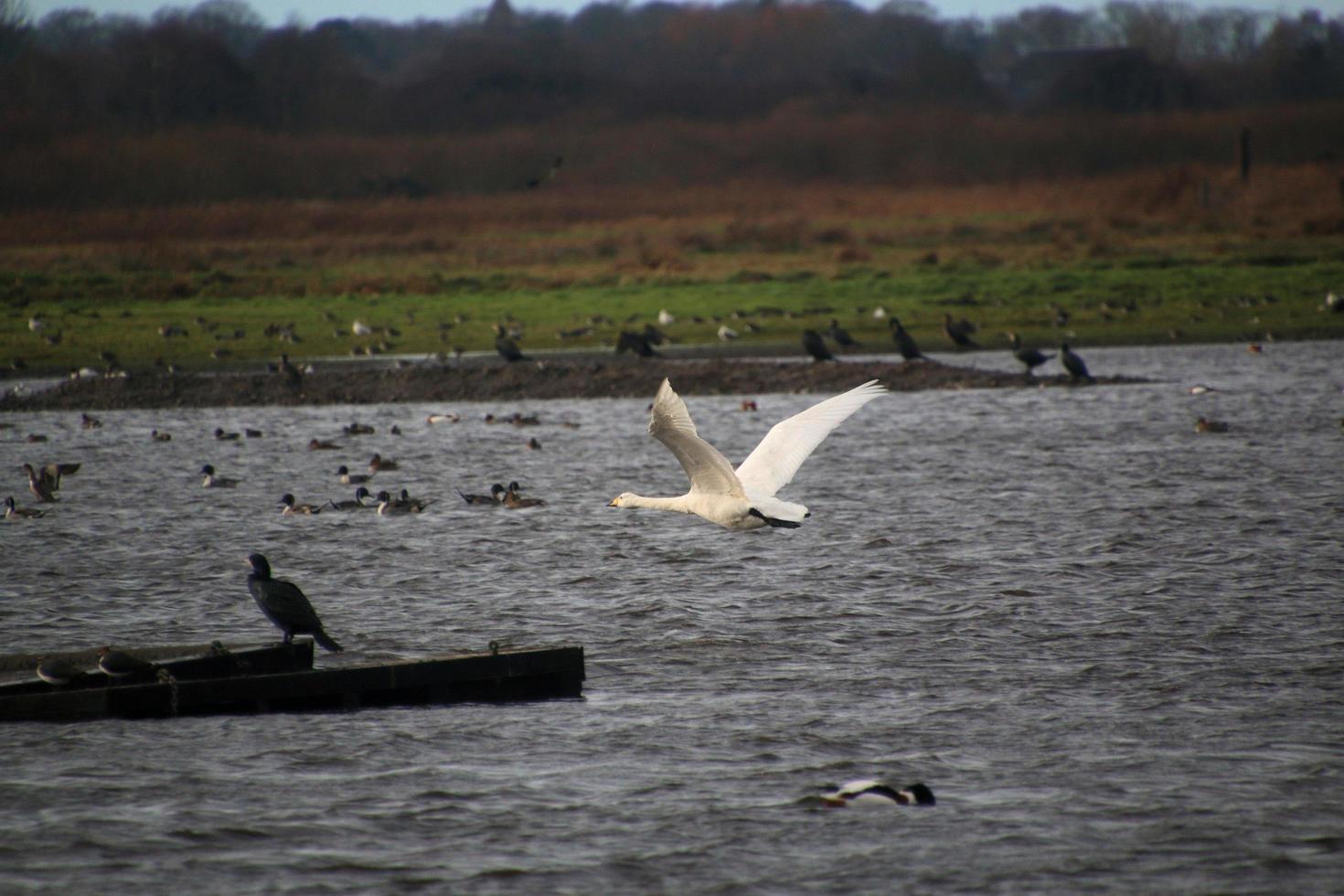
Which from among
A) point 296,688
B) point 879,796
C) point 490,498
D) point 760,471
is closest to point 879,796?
point 879,796

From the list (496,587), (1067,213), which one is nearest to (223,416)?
(496,587)

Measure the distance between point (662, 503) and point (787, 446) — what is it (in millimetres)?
1186

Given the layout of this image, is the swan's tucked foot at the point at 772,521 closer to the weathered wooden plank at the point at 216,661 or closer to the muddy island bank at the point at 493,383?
the weathered wooden plank at the point at 216,661

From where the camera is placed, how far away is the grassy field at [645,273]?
116ft

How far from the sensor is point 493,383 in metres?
30.2

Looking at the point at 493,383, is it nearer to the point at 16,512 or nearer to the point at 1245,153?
the point at 16,512

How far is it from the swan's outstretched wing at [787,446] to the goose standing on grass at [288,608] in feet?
11.0

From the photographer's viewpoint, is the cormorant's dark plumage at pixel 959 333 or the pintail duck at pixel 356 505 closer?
the pintail duck at pixel 356 505

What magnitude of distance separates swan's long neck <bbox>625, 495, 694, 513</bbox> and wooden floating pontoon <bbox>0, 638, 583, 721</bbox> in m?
2.88

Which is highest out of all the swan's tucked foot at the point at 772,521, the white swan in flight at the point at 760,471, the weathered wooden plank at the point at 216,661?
the white swan in flight at the point at 760,471

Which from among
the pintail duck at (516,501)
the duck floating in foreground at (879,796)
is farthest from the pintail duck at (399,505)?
the duck floating in foreground at (879,796)

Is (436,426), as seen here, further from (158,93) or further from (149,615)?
(158,93)

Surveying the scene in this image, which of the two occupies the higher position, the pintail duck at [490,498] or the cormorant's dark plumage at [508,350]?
the cormorant's dark plumage at [508,350]

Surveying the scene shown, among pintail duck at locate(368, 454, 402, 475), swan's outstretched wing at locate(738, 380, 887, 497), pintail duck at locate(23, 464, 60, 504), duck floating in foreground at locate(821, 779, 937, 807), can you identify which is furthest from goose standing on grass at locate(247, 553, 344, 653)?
pintail duck at locate(368, 454, 402, 475)
